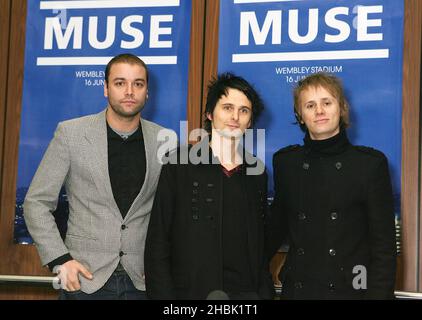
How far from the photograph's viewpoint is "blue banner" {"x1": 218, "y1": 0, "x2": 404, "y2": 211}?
2.70 m

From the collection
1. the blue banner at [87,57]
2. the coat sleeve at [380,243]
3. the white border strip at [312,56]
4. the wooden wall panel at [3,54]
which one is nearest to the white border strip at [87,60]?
the blue banner at [87,57]

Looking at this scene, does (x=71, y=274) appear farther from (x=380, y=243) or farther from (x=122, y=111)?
(x=380, y=243)

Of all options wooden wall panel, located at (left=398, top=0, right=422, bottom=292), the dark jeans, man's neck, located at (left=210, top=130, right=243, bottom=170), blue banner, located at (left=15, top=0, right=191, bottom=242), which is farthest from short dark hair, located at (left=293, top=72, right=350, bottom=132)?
the dark jeans

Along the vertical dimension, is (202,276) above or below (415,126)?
below

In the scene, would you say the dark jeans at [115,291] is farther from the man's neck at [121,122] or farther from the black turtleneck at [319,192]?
the black turtleneck at [319,192]

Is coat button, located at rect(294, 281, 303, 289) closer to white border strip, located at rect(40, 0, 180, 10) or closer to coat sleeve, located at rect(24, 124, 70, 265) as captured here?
coat sleeve, located at rect(24, 124, 70, 265)

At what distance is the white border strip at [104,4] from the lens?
2988 millimetres

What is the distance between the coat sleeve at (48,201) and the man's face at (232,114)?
657mm

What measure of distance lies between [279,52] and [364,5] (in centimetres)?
48

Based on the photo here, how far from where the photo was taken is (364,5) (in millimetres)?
2762
